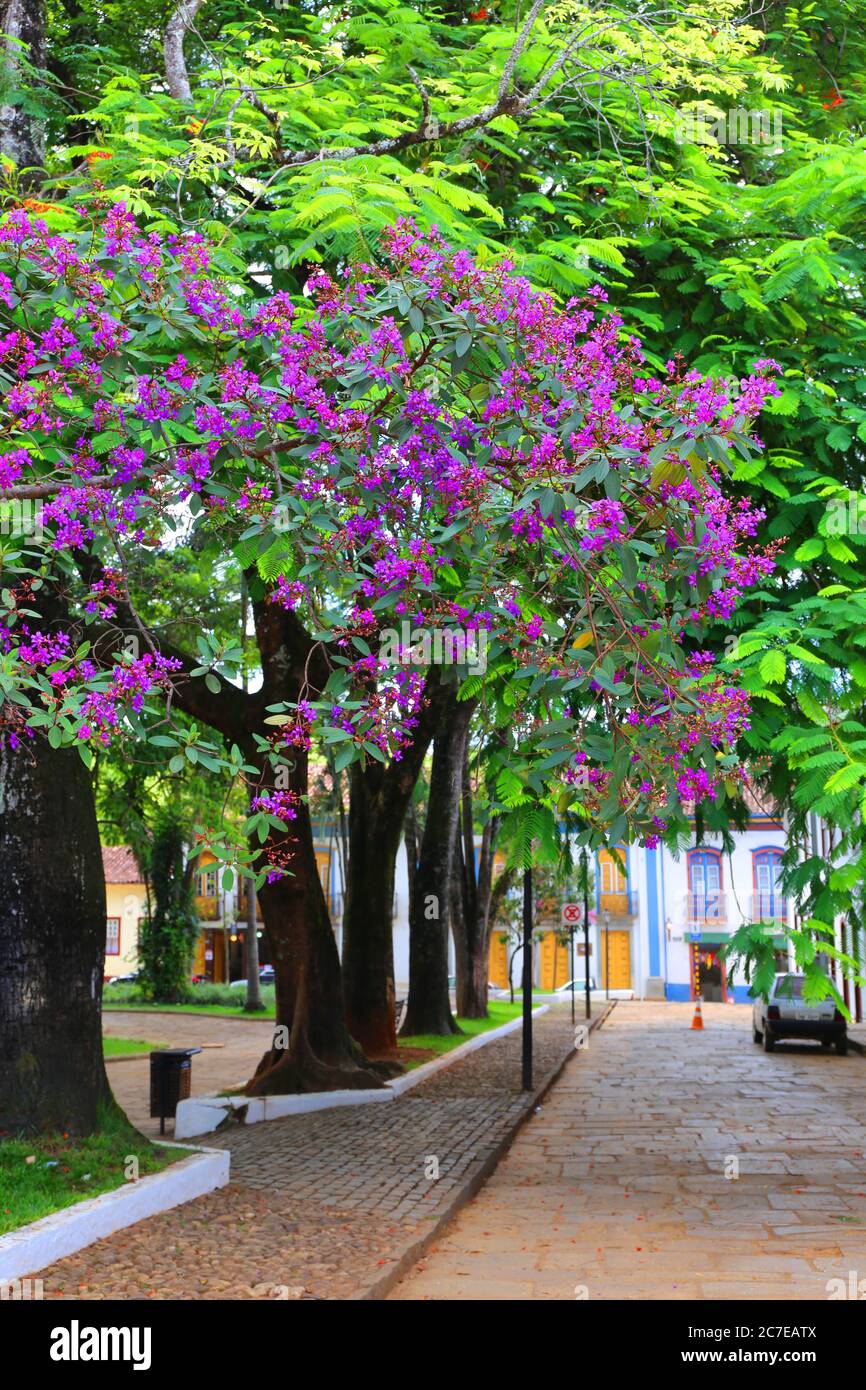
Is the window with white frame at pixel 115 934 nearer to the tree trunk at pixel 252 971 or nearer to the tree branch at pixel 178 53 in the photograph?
the tree trunk at pixel 252 971

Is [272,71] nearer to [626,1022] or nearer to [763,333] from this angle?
[763,333]

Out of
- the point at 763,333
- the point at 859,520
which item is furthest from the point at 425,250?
the point at 763,333

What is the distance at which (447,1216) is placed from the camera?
9578mm

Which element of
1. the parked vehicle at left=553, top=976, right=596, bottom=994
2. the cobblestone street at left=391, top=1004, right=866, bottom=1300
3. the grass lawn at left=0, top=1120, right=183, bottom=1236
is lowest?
the parked vehicle at left=553, top=976, right=596, bottom=994

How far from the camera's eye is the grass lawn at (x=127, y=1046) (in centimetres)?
2412

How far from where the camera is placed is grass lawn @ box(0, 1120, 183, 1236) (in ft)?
26.0

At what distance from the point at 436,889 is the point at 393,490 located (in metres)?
16.5

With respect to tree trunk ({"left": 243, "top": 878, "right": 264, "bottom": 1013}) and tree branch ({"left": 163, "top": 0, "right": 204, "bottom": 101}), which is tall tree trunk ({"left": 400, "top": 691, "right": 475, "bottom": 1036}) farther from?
tree trunk ({"left": 243, "top": 878, "right": 264, "bottom": 1013})

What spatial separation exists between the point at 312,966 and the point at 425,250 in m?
9.95

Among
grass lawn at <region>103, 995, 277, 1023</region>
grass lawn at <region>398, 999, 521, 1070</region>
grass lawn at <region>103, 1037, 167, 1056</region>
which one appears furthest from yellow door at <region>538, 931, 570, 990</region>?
grass lawn at <region>103, 1037, 167, 1056</region>

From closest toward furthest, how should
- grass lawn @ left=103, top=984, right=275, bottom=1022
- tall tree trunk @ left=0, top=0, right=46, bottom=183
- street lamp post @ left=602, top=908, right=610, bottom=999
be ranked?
tall tree trunk @ left=0, top=0, right=46, bottom=183 < grass lawn @ left=103, top=984, right=275, bottom=1022 < street lamp post @ left=602, top=908, right=610, bottom=999

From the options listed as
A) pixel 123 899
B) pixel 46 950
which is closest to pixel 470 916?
pixel 46 950

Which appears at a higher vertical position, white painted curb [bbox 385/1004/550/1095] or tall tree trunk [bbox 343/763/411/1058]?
tall tree trunk [bbox 343/763/411/1058]

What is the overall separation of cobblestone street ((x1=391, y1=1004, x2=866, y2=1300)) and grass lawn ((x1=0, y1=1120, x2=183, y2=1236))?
6.77 ft
